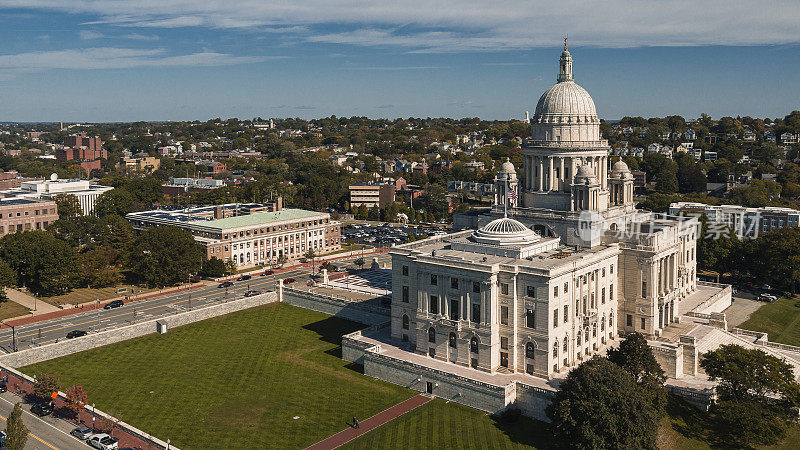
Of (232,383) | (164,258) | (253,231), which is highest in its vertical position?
(253,231)

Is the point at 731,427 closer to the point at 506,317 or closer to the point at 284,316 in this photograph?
the point at 506,317

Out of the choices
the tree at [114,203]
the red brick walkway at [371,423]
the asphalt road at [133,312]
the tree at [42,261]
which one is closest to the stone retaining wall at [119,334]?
the asphalt road at [133,312]

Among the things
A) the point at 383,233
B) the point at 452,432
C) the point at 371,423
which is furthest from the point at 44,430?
the point at 383,233

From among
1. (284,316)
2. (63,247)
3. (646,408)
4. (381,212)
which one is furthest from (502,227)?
(381,212)

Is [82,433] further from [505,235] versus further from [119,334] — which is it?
[505,235]

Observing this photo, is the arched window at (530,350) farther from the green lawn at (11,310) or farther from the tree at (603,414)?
the green lawn at (11,310)

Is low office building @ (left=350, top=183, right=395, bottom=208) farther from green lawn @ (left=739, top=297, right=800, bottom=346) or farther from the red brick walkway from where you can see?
the red brick walkway
